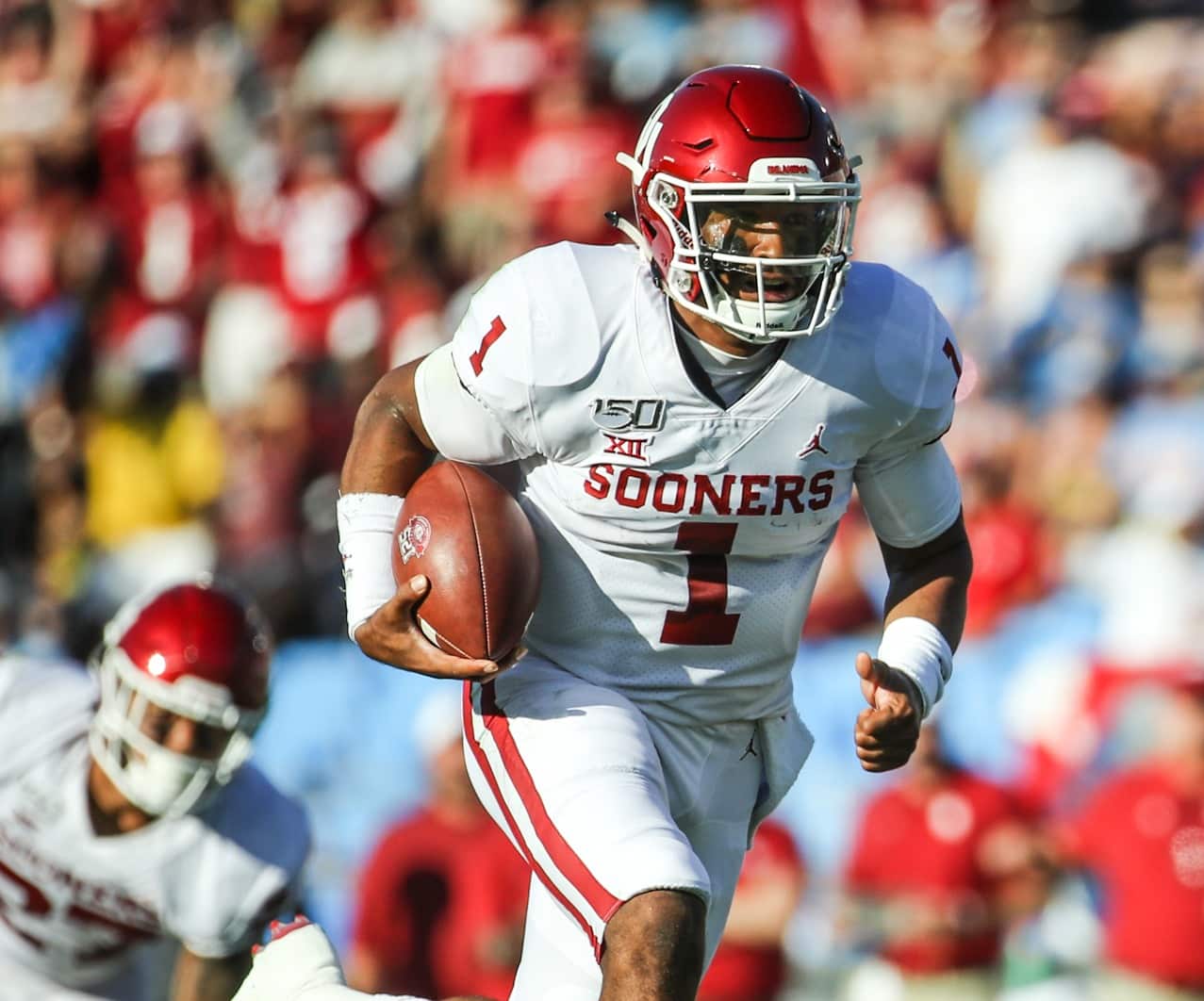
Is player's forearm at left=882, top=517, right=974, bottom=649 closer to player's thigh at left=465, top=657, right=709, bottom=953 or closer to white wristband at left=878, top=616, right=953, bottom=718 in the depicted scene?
white wristband at left=878, top=616, right=953, bottom=718

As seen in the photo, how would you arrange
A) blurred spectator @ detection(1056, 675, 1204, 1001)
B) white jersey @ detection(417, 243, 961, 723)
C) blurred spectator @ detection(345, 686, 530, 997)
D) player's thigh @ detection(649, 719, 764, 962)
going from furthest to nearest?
blurred spectator @ detection(345, 686, 530, 997)
blurred spectator @ detection(1056, 675, 1204, 1001)
player's thigh @ detection(649, 719, 764, 962)
white jersey @ detection(417, 243, 961, 723)

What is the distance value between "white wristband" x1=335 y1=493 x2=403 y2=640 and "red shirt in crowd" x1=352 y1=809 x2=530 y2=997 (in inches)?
114

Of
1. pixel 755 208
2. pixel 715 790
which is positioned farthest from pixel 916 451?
pixel 715 790

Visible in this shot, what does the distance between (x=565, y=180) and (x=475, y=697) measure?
18.2ft

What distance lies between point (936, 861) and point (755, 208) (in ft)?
11.1

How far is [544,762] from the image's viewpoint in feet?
10.7

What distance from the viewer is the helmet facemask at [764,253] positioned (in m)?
3.15

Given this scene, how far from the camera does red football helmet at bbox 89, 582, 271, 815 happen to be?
4461 millimetres

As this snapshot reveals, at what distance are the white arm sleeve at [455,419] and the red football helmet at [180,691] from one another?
4.19ft

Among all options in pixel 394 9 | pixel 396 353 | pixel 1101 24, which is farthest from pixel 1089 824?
pixel 394 9

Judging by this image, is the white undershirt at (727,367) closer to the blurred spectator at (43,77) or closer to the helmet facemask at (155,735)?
the helmet facemask at (155,735)

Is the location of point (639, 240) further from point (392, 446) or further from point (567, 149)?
point (567, 149)

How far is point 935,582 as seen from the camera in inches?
141

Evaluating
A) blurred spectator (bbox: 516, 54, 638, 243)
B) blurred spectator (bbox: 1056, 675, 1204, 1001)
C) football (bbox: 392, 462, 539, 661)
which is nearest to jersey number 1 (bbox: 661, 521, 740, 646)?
football (bbox: 392, 462, 539, 661)
